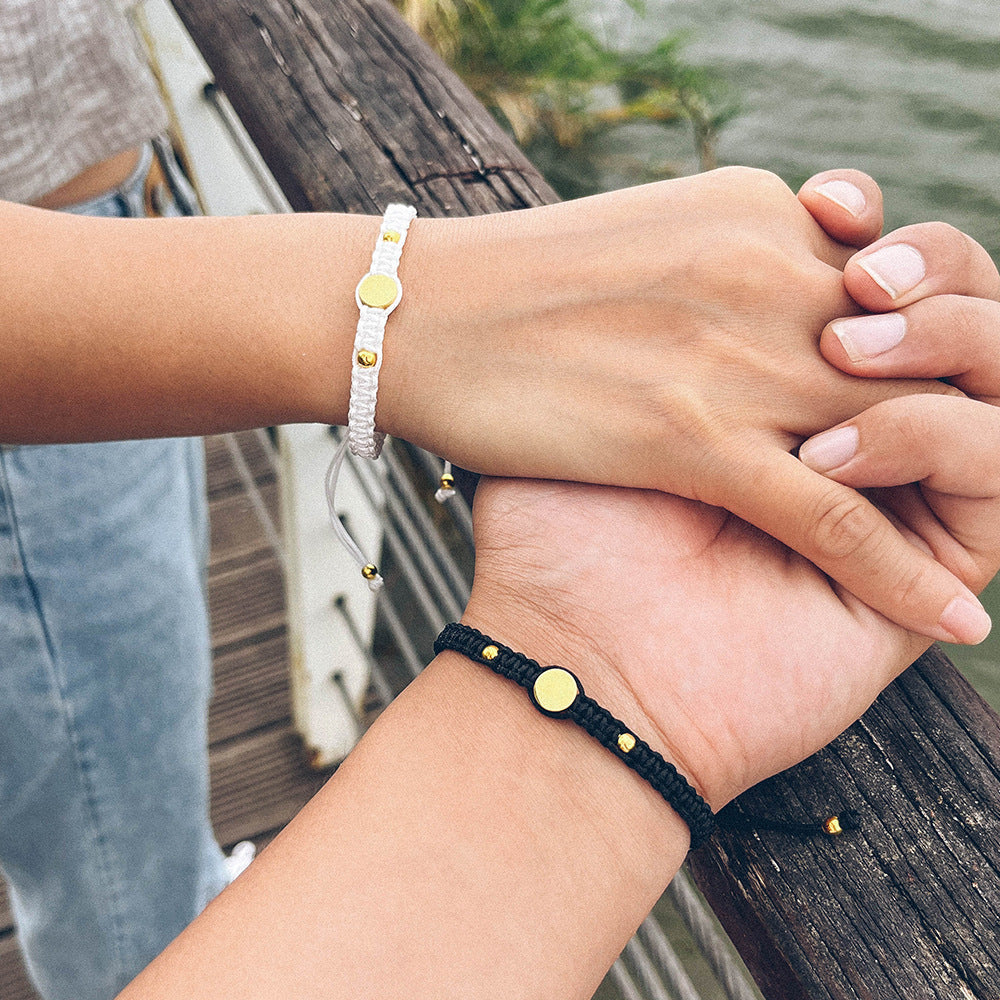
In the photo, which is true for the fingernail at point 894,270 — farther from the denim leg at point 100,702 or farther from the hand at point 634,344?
the denim leg at point 100,702

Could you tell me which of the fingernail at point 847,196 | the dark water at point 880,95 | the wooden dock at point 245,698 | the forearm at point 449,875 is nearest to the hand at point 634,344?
the fingernail at point 847,196

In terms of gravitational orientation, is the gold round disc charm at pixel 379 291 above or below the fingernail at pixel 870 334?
below

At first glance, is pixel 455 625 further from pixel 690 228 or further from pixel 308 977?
pixel 690 228

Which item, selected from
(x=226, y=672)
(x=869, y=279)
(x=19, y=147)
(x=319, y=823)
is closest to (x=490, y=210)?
(x=869, y=279)

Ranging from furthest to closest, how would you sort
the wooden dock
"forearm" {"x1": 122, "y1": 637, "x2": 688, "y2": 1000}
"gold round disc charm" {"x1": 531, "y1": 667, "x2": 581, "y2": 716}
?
the wooden dock
"gold round disc charm" {"x1": 531, "y1": 667, "x2": 581, "y2": 716}
"forearm" {"x1": 122, "y1": 637, "x2": 688, "y2": 1000}

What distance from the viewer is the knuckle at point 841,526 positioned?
704mm

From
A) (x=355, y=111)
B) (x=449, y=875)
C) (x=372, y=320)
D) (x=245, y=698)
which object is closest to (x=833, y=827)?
(x=449, y=875)

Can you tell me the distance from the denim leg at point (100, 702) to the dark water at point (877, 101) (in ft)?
4.94

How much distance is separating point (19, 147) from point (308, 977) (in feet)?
2.80

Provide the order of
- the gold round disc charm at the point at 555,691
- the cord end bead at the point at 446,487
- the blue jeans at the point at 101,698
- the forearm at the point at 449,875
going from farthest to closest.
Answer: the blue jeans at the point at 101,698 → the cord end bead at the point at 446,487 → the gold round disc charm at the point at 555,691 → the forearm at the point at 449,875

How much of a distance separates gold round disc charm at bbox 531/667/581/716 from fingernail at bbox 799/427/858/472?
28 centimetres

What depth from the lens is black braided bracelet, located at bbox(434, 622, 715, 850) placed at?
2.08 feet

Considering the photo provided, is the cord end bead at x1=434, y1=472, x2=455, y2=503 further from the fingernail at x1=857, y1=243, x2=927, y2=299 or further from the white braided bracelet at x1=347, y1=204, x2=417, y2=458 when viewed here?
the fingernail at x1=857, y1=243, x2=927, y2=299

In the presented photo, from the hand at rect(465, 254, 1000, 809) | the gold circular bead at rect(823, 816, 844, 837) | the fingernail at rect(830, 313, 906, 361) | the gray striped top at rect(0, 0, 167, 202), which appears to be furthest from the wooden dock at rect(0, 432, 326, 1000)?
the gold circular bead at rect(823, 816, 844, 837)
